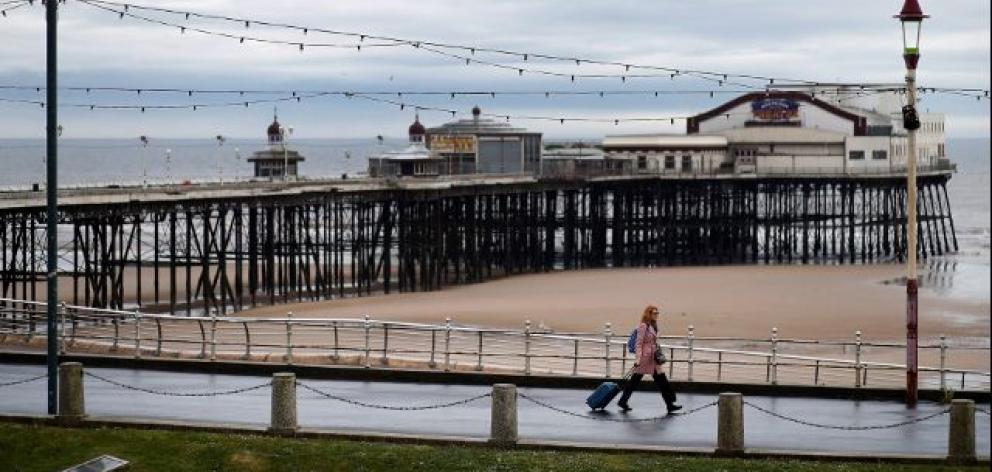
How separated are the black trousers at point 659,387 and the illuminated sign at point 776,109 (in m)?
79.6

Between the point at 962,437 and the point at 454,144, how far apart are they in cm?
7266

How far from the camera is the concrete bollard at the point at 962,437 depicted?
1966cm

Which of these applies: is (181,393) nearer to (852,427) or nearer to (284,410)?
(284,410)

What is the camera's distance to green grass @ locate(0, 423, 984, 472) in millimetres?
19266

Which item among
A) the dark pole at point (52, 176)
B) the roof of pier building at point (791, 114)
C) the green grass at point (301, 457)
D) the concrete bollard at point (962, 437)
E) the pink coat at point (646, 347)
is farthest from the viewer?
the roof of pier building at point (791, 114)

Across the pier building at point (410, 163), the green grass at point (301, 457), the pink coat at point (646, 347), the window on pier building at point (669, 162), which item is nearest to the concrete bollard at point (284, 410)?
the green grass at point (301, 457)

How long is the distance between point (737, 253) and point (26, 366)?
7006 cm

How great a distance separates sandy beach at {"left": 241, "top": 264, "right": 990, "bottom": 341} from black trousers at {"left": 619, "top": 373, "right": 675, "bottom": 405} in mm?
29291

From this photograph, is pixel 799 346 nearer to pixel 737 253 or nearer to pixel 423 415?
pixel 423 415

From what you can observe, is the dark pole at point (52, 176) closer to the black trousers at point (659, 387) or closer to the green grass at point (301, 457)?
the green grass at point (301, 457)

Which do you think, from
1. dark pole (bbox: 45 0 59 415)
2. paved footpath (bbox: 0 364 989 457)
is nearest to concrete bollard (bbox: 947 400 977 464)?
paved footpath (bbox: 0 364 989 457)

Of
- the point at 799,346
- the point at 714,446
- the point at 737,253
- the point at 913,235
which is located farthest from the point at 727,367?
the point at 737,253

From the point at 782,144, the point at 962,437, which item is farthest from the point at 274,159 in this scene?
the point at 962,437

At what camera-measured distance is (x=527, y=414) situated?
23.1 metres
